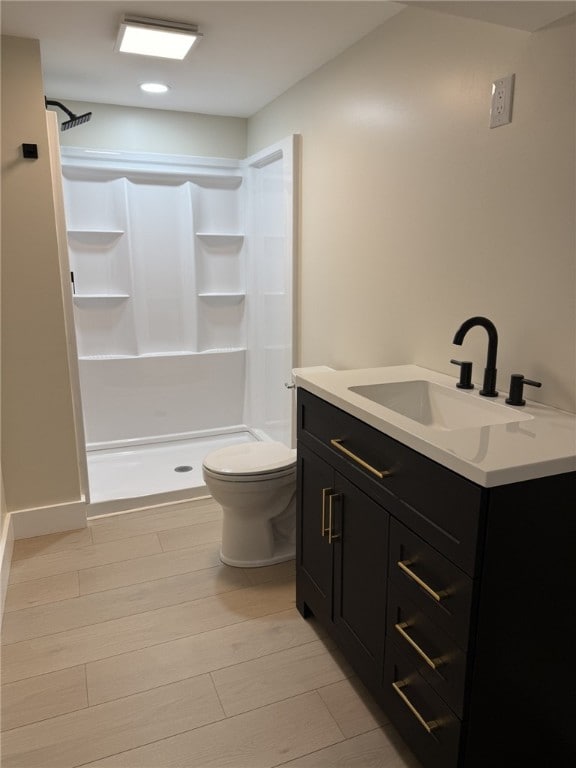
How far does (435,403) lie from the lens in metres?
1.83

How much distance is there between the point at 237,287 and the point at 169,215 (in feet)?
2.29

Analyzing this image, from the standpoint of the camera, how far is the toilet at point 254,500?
2.32m

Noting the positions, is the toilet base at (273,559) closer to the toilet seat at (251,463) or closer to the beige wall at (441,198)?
the toilet seat at (251,463)

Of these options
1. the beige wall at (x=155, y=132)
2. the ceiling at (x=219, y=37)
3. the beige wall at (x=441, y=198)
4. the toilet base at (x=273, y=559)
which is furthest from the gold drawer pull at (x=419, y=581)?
the beige wall at (x=155, y=132)

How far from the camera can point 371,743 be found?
61.5 inches

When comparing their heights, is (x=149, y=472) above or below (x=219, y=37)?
below

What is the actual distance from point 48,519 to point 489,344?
7.47ft

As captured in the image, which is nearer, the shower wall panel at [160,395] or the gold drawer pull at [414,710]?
the gold drawer pull at [414,710]

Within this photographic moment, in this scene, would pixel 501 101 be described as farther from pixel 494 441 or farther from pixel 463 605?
pixel 463 605

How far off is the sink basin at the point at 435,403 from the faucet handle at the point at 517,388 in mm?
35

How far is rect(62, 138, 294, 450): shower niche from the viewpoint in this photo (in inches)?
138

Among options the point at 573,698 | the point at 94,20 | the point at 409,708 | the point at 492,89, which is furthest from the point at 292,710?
the point at 94,20

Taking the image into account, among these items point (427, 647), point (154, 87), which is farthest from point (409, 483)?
point (154, 87)

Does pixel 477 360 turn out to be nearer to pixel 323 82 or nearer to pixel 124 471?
pixel 323 82
